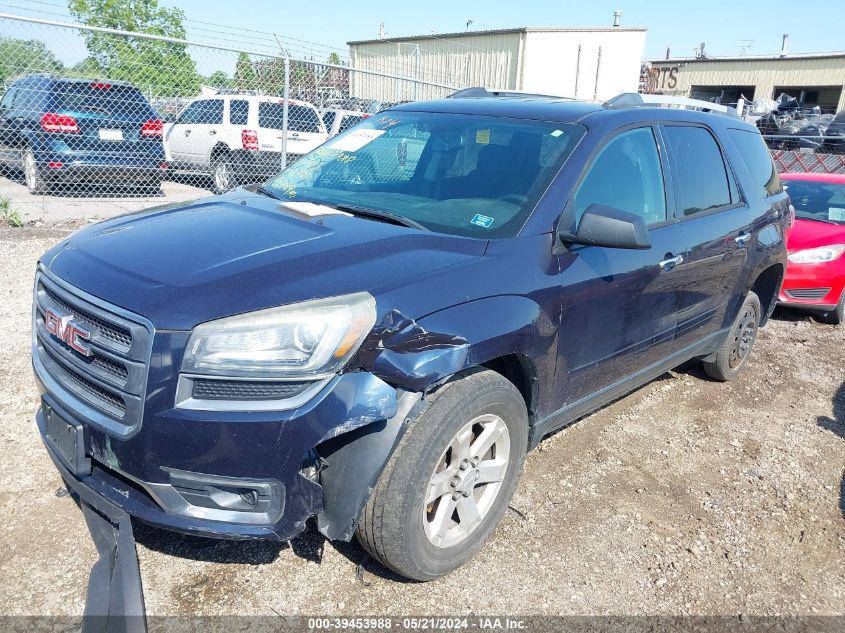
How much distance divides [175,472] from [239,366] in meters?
0.42

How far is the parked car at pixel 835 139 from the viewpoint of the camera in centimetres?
1784

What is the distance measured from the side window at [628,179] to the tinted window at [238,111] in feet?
30.2

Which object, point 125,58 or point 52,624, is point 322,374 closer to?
point 52,624

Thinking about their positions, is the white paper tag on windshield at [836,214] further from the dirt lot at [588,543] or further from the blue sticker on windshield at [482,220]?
the blue sticker on windshield at [482,220]

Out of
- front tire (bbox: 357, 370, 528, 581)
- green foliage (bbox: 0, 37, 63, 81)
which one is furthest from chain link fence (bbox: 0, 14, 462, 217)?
front tire (bbox: 357, 370, 528, 581)

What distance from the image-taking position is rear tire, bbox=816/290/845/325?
6598 mm

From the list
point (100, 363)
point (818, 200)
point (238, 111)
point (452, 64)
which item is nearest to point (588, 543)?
point (100, 363)

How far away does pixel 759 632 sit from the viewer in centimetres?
261

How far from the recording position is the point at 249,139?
37.1 feet

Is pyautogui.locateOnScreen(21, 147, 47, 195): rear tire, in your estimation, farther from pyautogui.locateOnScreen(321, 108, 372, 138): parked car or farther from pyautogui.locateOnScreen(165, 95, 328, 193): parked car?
pyautogui.locateOnScreen(321, 108, 372, 138): parked car

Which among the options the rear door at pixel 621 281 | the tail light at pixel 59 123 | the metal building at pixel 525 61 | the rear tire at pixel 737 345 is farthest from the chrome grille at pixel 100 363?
the metal building at pixel 525 61

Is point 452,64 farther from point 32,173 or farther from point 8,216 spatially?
point 8,216

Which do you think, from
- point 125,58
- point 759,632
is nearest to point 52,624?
point 759,632

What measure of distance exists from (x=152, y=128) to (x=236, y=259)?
845 cm
